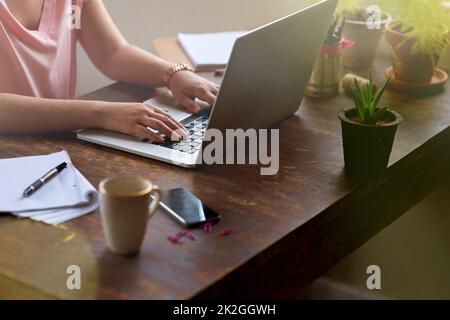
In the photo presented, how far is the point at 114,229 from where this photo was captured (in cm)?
113

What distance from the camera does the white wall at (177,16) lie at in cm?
240

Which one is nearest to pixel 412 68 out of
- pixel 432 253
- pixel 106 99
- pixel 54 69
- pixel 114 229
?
pixel 432 253

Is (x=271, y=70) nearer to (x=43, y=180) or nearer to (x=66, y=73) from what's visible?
(x=43, y=180)

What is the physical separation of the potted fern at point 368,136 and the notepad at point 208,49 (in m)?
0.57

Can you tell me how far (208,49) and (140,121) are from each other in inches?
22.3

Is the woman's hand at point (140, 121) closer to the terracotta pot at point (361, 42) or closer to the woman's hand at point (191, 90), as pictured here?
the woman's hand at point (191, 90)

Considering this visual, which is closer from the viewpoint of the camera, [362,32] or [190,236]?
[190,236]

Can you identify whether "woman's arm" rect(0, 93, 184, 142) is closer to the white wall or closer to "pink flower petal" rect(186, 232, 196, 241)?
"pink flower petal" rect(186, 232, 196, 241)

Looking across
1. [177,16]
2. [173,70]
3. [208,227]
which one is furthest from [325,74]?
[177,16]

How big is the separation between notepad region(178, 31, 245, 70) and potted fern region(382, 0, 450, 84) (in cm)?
39

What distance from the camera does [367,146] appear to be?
1394mm

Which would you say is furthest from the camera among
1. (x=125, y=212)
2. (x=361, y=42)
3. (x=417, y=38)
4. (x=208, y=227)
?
(x=361, y=42)

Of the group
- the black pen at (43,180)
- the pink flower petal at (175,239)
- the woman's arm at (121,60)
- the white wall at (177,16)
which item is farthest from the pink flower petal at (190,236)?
the white wall at (177,16)
